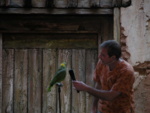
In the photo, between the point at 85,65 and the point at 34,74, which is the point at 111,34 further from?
the point at 34,74

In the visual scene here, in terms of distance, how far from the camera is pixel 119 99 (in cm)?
418

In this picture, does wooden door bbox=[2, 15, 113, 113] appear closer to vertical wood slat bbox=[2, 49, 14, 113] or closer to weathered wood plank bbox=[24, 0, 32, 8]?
vertical wood slat bbox=[2, 49, 14, 113]

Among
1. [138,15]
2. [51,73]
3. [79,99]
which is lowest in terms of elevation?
[79,99]

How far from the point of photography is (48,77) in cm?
561

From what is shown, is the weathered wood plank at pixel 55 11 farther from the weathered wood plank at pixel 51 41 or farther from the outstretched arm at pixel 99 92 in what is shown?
the outstretched arm at pixel 99 92

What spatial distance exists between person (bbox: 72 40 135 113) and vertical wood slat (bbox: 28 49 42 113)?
148 centimetres

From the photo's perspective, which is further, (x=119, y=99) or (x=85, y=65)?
(x=85, y=65)

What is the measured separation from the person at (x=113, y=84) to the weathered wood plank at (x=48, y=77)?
4.62 ft

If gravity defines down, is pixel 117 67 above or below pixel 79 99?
above

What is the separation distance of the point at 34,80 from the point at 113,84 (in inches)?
66.6

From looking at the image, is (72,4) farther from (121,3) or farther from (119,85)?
(119,85)

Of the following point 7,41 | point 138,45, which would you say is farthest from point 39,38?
point 138,45

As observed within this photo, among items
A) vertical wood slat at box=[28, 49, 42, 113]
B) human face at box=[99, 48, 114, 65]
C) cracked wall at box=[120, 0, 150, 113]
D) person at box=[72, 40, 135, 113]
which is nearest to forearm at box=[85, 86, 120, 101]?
person at box=[72, 40, 135, 113]

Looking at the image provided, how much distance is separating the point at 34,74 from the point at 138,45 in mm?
1388
